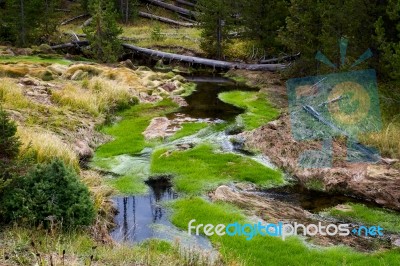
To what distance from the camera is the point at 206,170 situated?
12.9 m

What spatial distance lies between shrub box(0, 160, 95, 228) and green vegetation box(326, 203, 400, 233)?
5.53 meters

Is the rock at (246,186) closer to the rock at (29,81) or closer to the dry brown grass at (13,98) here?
the dry brown grass at (13,98)

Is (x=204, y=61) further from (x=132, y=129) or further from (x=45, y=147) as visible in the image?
(x=45, y=147)

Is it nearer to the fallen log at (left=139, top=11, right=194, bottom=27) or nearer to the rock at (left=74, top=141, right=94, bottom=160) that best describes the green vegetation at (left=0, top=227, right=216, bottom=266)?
the rock at (left=74, top=141, right=94, bottom=160)

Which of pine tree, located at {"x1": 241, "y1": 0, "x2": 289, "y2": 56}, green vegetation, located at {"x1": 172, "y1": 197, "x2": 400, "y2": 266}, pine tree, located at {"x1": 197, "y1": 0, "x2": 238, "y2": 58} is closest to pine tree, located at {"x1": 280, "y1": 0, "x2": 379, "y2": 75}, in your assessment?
pine tree, located at {"x1": 241, "y1": 0, "x2": 289, "y2": 56}

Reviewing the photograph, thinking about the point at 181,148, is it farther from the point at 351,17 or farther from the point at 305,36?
the point at 305,36

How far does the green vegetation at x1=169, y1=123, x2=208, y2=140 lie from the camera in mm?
16609

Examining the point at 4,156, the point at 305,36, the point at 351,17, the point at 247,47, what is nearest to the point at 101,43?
the point at 247,47

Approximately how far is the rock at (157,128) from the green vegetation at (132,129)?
0.67ft

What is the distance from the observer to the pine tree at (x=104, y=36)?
31.3 meters

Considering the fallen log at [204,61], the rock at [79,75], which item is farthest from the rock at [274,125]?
the fallen log at [204,61]

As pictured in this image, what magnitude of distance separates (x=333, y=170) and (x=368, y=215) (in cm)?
224

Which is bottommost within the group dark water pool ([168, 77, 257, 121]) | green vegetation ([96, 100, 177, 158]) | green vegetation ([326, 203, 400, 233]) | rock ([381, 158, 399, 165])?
dark water pool ([168, 77, 257, 121])

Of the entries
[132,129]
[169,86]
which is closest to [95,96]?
[132,129]
